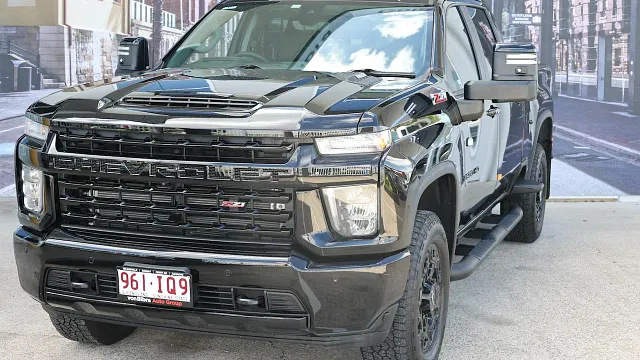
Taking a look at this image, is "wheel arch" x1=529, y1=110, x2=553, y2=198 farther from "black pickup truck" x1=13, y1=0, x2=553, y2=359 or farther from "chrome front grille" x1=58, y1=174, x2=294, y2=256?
"chrome front grille" x1=58, y1=174, x2=294, y2=256

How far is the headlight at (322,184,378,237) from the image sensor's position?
123 inches

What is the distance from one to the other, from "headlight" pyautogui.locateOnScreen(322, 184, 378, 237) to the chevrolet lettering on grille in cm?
18

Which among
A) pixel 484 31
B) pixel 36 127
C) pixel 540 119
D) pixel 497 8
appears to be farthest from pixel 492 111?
pixel 497 8

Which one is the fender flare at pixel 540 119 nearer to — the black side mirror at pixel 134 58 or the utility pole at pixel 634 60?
the black side mirror at pixel 134 58

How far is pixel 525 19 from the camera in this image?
9734 millimetres

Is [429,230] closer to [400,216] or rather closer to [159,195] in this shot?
[400,216]

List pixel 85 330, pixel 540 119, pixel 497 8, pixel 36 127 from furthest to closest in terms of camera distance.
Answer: pixel 497 8
pixel 540 119
pixel 85 330
pixel 36 127

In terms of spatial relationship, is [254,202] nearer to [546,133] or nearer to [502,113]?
[502,113]

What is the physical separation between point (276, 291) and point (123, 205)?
0.72m

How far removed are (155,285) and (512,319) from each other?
2.27 metres

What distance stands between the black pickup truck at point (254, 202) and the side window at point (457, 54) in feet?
0.94

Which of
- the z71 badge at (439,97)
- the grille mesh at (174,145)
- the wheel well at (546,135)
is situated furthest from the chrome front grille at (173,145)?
the wheel well at (546,135)

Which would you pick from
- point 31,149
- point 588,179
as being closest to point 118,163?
point 31,149

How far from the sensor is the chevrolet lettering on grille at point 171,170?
3.12 metres
